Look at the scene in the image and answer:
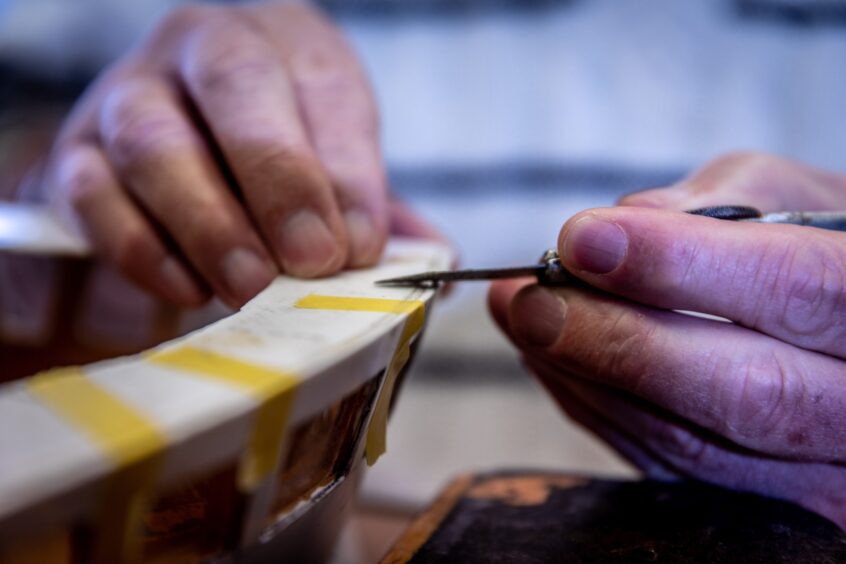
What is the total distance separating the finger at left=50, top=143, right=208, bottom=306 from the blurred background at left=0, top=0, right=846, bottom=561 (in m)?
0.46

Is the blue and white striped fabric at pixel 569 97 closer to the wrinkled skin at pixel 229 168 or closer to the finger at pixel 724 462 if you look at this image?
the wrinkled skin at pixel 229 168

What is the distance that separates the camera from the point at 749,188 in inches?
21.1

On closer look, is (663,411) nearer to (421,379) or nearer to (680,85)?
(421,379)

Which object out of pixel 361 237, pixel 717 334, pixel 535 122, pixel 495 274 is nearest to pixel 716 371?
pixel 717 334

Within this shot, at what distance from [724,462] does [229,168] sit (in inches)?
16.9

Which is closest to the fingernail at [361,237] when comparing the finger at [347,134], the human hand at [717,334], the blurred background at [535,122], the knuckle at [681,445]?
the finger at [347,134]

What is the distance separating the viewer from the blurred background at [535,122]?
39.9 inches

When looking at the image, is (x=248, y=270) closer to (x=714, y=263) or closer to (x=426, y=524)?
(x=426, y=524)

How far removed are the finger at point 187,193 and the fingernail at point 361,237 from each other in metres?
0.07

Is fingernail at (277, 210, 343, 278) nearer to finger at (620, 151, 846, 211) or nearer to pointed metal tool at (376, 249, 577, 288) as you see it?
pointed metal tool at (376, 249, 577, 288)

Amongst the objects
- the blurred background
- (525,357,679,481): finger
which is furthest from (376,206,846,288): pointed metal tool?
the blurred background

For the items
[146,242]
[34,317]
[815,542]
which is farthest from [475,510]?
[34,317]

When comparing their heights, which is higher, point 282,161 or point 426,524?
point 282,161

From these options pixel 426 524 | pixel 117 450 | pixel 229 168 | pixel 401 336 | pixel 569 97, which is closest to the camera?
pixel 117 450
